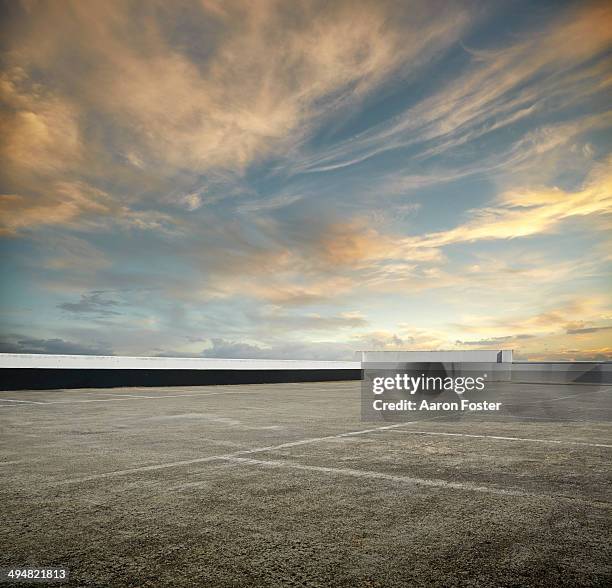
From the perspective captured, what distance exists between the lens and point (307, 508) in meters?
4.49

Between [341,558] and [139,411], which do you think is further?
[139,411]

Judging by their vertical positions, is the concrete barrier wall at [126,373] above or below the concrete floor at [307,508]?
above

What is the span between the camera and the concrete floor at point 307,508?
3.23 metres

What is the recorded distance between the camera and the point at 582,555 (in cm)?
349

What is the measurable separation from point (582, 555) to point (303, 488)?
2.52m

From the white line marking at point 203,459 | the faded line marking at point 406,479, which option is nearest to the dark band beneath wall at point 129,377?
the white line marking at point 203,459

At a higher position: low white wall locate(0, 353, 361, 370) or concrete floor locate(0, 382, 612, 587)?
low white wall locate(0, 353, 361, 370)

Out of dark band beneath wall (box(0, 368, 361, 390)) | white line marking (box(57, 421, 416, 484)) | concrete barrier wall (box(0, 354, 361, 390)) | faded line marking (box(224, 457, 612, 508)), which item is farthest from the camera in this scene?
concrete barrier wall (box(0, 354, 361, 390))

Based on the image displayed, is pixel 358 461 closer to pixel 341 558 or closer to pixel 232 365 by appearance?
pixel 341 558

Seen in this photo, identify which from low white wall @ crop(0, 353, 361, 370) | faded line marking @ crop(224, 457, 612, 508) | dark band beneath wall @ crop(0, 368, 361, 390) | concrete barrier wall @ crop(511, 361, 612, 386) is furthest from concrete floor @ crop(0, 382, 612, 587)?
concrete barrier wall @ crop(511, 361, 612, 386)

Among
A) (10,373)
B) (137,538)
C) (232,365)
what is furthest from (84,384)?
(137,538)

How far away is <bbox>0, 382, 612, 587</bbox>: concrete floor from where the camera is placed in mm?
3227

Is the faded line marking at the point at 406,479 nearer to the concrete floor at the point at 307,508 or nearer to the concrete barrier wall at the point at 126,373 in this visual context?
the concrete floor at the point at 307,508

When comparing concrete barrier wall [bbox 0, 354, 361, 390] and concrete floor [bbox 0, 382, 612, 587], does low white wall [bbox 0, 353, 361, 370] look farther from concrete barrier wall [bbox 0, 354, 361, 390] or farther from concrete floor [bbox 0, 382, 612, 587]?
concrete floor [bbox 0, 382, 612, 587]
